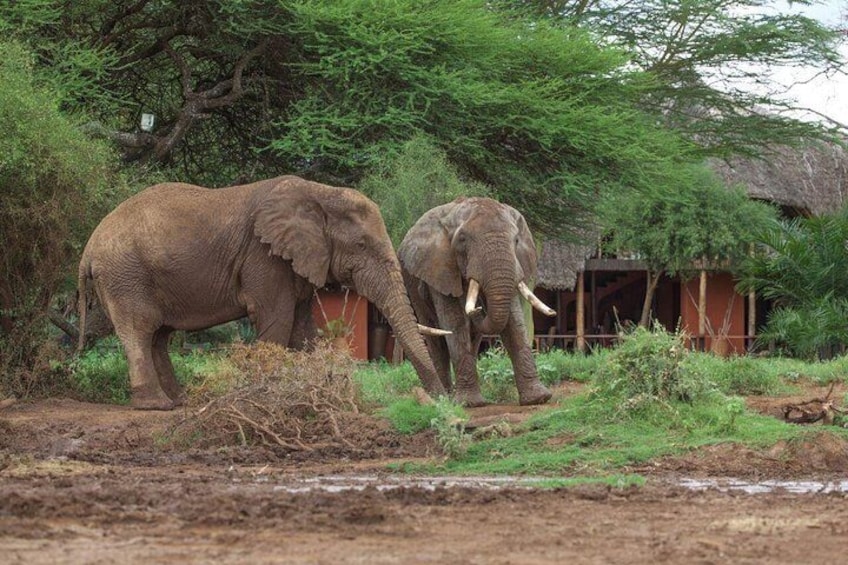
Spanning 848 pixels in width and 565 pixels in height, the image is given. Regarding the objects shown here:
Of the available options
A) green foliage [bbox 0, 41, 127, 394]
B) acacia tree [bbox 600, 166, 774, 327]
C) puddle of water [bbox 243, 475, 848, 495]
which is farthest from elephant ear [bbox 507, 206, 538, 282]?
acacia tree [bbox 600, 166, 774, 327]

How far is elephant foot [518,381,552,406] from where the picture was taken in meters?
14.3

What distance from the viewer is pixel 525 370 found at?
1433 centimetres

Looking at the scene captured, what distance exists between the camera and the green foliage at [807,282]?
23516 mm

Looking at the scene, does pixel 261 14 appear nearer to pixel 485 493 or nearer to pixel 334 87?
pixel 334 87

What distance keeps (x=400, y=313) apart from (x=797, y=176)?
22.1 m

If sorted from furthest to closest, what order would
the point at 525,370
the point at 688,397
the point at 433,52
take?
the point at 433,52 < the point at 525,370 < the point at 688,397

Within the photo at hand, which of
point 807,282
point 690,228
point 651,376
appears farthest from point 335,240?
point 690,228

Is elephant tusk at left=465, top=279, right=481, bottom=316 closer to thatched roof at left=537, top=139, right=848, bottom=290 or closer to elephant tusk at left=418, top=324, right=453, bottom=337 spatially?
elephant tusk at left=418, top=324, right=453, bottom=337

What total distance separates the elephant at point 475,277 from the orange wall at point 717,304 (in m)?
16.7

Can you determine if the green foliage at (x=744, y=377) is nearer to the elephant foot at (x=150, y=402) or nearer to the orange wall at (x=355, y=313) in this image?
the elephant foot at (x=150, y=402)

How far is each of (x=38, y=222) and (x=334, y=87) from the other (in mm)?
7408

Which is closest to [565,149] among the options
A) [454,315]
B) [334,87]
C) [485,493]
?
[334,87]

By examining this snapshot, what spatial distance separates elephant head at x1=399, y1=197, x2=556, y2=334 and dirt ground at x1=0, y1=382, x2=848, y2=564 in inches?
125

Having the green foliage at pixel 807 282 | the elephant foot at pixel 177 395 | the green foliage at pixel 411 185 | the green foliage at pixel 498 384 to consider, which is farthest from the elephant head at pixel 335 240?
the green foliage at pixel 807 282
